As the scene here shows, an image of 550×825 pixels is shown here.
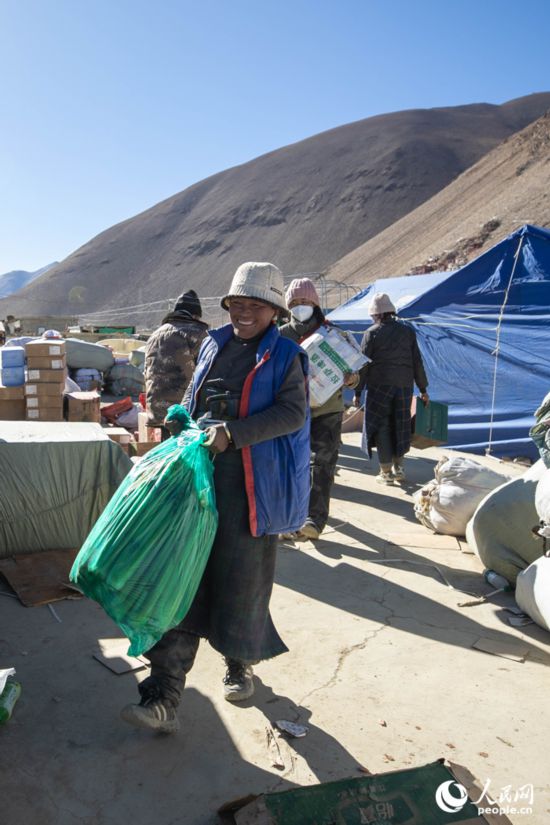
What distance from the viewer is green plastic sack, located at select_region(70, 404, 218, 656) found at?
203 cm

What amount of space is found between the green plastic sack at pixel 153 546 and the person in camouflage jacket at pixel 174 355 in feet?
7.28

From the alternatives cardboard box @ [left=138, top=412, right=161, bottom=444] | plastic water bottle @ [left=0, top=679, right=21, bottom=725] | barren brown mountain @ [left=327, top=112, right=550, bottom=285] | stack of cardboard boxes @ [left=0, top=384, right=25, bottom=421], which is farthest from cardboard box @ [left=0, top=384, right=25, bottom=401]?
barren brown mountain @ [left=327, top=112, right=550, bottom=285]

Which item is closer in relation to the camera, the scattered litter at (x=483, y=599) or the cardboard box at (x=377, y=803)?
the cardboard box at (x=377, y=803)

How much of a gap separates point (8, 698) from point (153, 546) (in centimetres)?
84

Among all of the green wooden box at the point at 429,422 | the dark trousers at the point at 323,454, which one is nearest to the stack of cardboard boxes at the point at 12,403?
the dark trousers at the point at 323,454

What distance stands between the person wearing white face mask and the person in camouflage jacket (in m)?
0.65

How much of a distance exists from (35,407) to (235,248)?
70050 millimetres

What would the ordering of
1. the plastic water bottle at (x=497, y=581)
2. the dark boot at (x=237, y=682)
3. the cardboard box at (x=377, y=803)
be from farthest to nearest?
the plastic water bottle at (x=497, y=581) < the dark boot at (x=237, y=682) < the cardboard box at (x=377, y=803)

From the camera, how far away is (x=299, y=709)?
2.59m

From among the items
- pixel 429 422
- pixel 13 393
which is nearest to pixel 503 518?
pixel 429 422

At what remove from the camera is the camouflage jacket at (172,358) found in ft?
14.4

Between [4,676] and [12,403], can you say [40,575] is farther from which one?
[12,403]

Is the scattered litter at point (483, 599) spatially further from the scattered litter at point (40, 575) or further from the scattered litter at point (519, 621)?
the scattered litter at point (40, 575)

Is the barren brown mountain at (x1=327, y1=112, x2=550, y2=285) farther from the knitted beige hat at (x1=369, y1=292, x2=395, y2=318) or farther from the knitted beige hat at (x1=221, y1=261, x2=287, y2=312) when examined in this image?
the knitted beige hat at (x1=221, y1=261, x2=287, y2=312)
